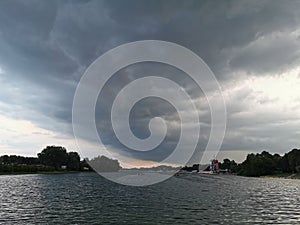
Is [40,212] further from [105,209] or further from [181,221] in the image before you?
[181,221]

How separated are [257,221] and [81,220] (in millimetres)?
28354

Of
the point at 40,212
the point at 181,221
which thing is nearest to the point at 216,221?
the point at 181,221

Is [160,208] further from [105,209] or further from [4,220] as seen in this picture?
[4,220]

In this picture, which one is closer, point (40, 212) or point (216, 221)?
point (216, 221)

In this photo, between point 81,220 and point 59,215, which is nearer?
point 81,220

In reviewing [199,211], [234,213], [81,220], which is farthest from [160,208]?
[81,220]

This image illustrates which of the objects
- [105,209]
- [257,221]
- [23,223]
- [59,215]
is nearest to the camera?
[23,223]

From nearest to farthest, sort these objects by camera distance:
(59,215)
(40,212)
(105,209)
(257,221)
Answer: (257,221) < (59,215) < (40,212) < (105,209)

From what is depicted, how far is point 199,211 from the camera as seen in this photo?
57.4m

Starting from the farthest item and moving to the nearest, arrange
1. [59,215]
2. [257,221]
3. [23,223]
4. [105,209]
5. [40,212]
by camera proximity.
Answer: [105,209]
[40,212]
[59,215]
[257,221]
[23,223]

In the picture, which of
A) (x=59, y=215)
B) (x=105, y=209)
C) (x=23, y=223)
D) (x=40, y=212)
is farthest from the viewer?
(x=105, y=209)

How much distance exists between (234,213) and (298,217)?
36.7 ft

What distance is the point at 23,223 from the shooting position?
45156 millimetres

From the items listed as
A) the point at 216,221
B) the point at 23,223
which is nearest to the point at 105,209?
the point at 23,223
